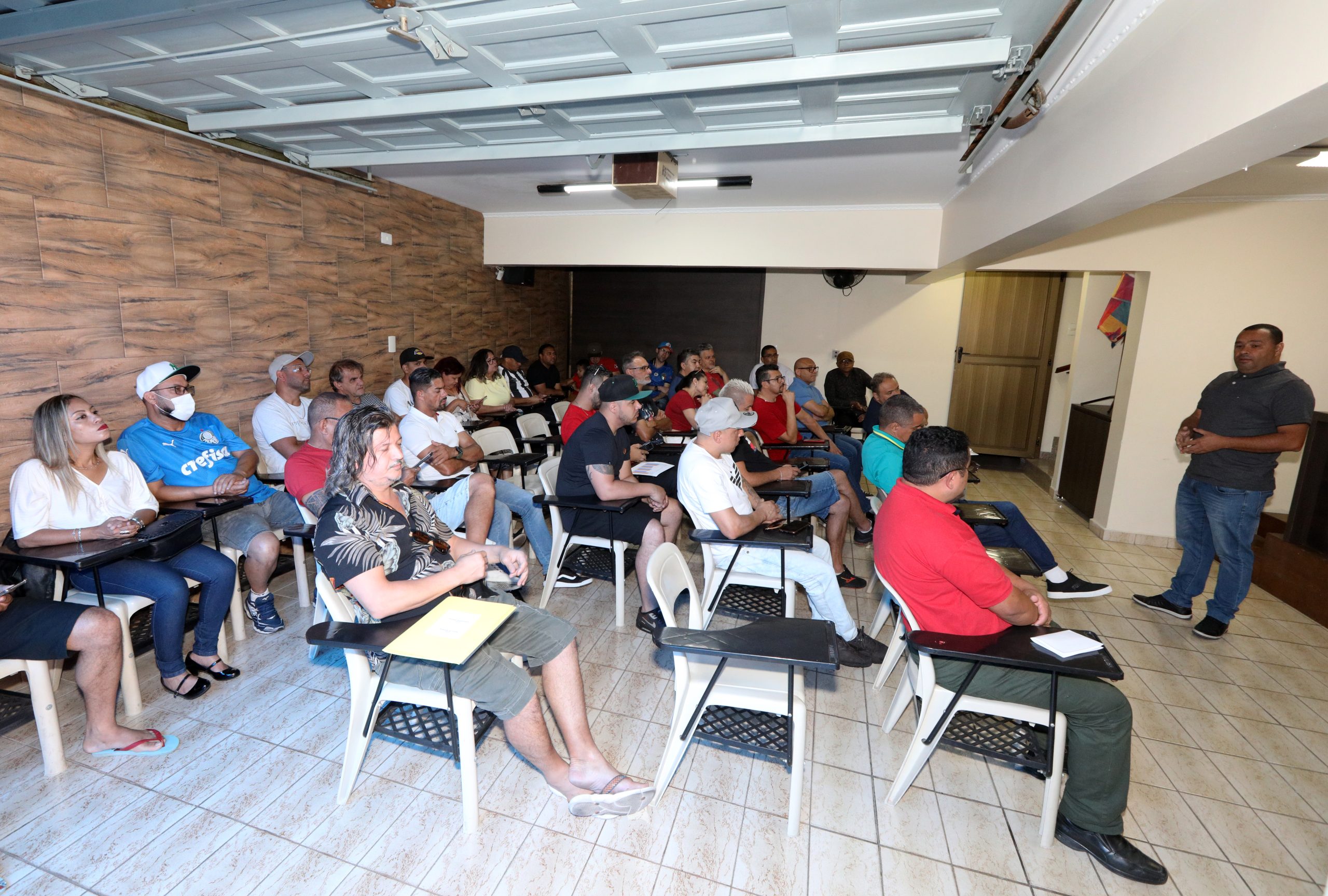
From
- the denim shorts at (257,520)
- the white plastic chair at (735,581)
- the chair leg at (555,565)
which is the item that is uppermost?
the denim shorts at (257,520)

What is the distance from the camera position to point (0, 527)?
291 cm

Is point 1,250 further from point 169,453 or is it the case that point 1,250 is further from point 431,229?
point 431,229

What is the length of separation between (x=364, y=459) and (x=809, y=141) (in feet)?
8.91

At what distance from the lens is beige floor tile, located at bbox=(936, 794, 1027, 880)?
1860mm

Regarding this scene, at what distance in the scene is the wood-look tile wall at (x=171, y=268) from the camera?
114 inches

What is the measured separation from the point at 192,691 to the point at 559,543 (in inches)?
66.4

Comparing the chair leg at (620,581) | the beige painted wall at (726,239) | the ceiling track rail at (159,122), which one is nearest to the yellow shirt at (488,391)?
the beige painted wall at (726,239)

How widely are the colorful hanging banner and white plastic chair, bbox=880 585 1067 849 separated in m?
5.84

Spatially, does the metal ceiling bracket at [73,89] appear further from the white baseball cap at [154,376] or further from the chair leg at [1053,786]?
the chair leg at [1053,786]

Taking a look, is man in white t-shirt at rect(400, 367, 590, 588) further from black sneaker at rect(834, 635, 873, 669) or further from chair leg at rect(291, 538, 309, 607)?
black sneaker at rect(834, 635, 873, 669)

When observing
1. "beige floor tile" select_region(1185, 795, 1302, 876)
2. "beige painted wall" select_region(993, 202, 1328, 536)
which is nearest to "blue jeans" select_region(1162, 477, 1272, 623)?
"beige painted wall" select_region(993, 202, 1328, 536)

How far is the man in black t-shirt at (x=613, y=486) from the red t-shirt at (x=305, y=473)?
3.82ft

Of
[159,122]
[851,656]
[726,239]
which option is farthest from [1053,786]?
[726,239]

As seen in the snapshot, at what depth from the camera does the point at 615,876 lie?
1.79m
